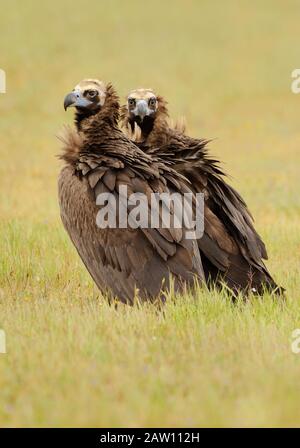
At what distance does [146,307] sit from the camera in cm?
716

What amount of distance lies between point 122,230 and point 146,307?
66cm

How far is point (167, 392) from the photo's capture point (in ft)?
16.6

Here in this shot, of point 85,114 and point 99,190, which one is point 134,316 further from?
point 85,114

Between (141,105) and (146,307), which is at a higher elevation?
(141,105)

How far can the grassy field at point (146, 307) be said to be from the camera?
16.0 ft

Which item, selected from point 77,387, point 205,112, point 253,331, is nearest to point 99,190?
point 253,331

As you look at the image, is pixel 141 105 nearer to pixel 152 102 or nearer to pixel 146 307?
pixel 152 102

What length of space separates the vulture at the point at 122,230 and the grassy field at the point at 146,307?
0.89 ft

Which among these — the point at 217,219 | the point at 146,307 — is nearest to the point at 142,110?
the point at 217,219

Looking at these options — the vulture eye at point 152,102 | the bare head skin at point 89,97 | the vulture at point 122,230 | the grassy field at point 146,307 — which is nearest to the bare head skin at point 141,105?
the vulture eye at point 152,102

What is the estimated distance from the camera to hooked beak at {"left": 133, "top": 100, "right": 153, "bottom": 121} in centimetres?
890

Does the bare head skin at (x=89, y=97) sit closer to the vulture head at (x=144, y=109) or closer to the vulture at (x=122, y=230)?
the vulture at (x=122, y=230)

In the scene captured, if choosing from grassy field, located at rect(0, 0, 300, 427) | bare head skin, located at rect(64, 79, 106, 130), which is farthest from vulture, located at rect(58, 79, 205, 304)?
bare head skin, located at rect(64, 79, 106, 130)
